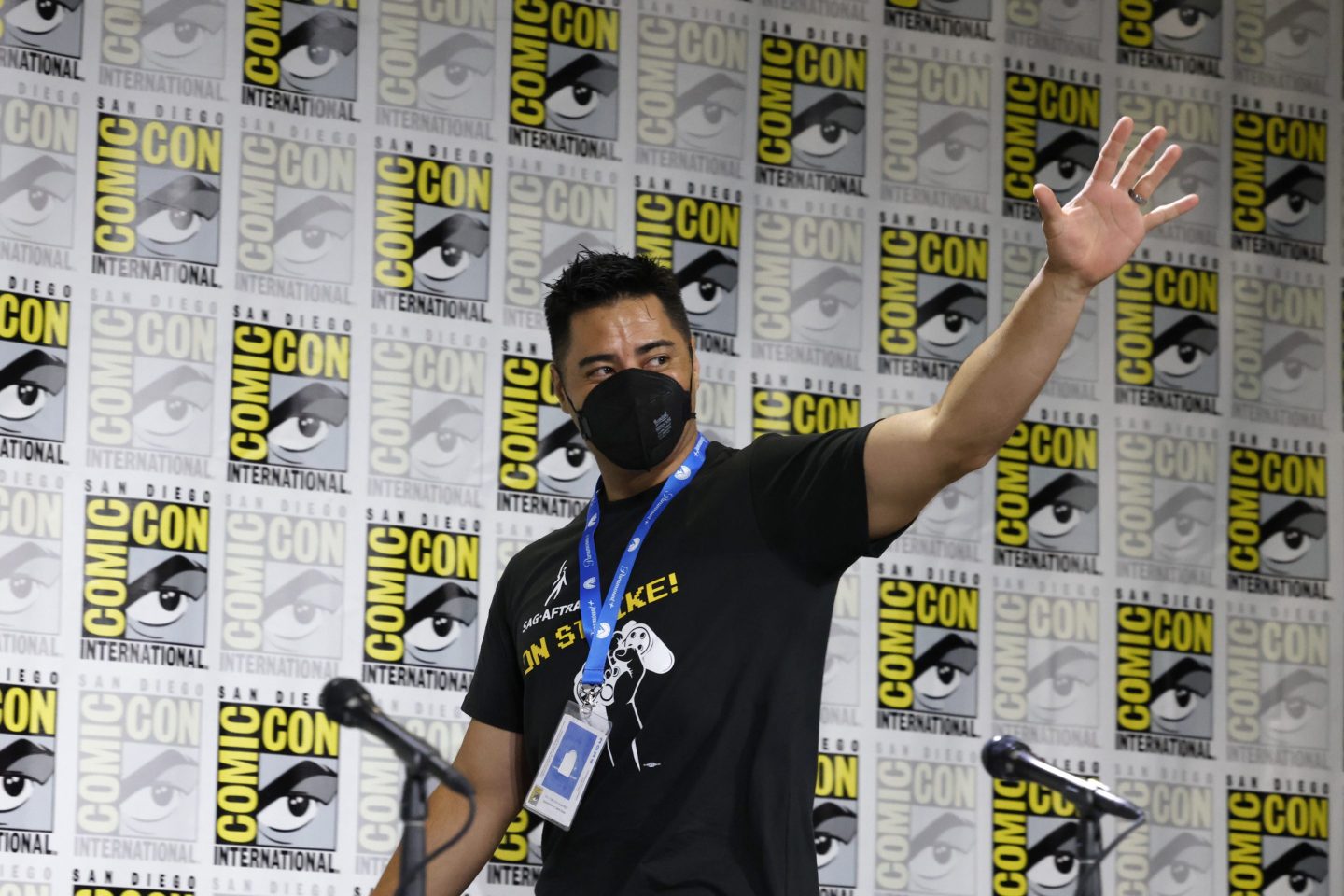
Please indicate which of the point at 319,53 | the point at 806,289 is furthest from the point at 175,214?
the point at 806,289

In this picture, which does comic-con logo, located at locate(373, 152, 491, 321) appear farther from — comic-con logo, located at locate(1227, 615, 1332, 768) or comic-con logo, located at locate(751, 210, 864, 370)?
comic-con logo, located at locate(1227, 615, 1332, 768)

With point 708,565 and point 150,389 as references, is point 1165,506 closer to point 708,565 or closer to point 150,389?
point 708,565

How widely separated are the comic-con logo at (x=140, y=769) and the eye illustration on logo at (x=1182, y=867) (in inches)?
80.6

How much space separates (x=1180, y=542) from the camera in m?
3.81

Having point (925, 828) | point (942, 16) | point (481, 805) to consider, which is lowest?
point (925, 828)

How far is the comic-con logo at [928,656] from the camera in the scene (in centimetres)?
360

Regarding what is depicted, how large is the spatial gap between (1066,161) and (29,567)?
2394 millimetres

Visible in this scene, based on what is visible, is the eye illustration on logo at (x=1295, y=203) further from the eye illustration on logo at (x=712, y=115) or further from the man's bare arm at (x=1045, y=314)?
the man's bare arm at (x=1045, y=314)

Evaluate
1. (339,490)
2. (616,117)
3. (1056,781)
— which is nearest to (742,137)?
(616,117)

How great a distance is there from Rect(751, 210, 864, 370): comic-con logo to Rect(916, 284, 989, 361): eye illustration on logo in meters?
0.15

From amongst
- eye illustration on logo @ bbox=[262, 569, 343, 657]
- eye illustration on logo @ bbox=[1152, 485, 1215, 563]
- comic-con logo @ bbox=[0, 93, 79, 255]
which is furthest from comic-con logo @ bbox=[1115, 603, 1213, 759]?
comic-con logo @ bbox=[0, 93, 79, 255]

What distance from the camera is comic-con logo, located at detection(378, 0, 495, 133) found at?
3.48 m

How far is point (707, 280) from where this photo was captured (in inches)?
142

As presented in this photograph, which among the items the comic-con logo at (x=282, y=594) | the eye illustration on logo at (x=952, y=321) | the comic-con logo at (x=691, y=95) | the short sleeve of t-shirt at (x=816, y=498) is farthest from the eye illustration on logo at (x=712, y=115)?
the short sleeve of t-shirt at (x=816, y=498)
